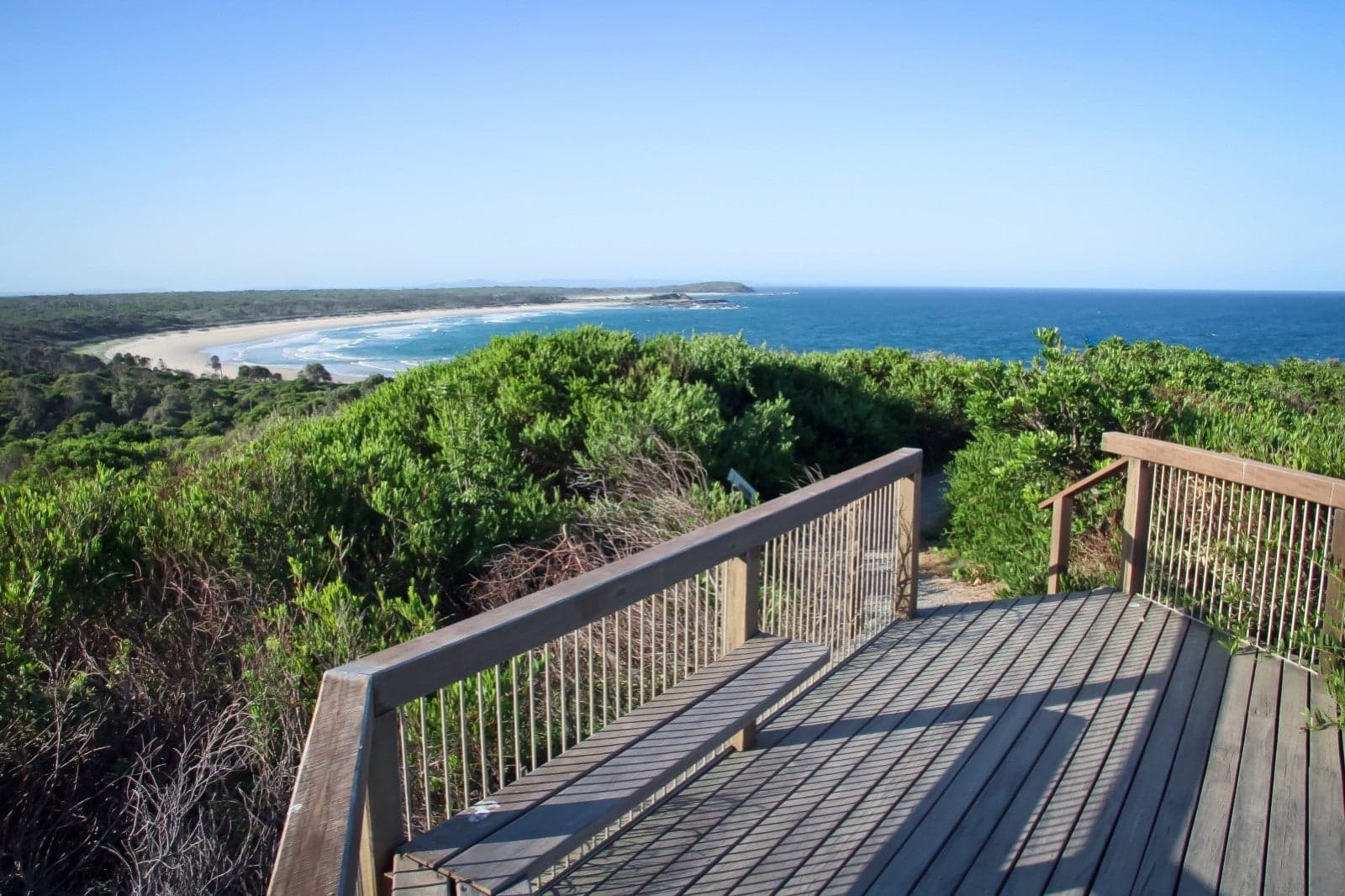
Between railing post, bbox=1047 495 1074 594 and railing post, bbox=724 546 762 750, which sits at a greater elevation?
railing post, bbox=724 546 762 750

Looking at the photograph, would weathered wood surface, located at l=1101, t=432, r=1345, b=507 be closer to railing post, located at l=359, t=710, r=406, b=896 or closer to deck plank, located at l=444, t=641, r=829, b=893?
deck plank, located at l=444, t=641, r=829, b=893

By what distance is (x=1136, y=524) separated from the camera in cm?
553

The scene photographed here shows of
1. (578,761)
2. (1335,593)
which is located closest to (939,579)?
(1335,593)

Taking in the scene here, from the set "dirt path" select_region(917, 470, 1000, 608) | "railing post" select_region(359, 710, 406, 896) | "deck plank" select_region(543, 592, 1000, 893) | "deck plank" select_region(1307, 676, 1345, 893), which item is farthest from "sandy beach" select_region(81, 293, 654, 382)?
"railing post" select_region(359, 710, 406, 896)

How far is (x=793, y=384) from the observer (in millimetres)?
12953

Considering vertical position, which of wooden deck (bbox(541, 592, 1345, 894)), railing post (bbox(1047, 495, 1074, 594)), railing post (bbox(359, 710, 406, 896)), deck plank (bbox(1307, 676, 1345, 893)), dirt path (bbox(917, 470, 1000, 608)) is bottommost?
dirt path (bbox(917, 470, 1000, 608))

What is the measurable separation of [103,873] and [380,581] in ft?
8.06

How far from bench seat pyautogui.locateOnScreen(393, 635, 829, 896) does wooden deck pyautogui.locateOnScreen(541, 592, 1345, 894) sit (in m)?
0.37

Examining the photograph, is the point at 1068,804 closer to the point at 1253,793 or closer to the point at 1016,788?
the point at 1016,788

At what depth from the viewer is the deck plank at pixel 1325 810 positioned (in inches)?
112

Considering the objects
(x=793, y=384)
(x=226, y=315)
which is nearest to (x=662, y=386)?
(x=793, y=384)

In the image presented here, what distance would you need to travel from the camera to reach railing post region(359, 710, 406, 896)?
1.90 m

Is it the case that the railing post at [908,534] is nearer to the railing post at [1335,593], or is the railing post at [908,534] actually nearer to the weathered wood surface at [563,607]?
the weathered wood surface at [563,607]

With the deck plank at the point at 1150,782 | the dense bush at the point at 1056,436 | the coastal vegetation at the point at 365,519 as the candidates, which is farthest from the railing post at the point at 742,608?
the dense bush at the point at 1056,436
